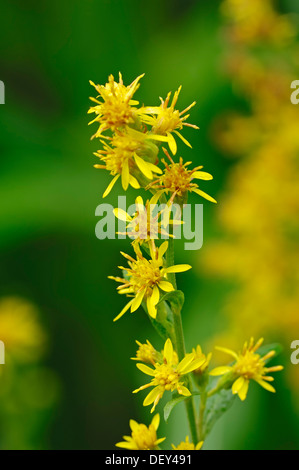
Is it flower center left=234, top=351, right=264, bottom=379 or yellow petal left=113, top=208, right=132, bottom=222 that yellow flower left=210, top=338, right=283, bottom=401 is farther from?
yellow petal left=113, top=208, right=132, bottom=222

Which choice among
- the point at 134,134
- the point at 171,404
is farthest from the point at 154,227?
the point at 171,404

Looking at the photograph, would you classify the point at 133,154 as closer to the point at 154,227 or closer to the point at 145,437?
the point at 154,227

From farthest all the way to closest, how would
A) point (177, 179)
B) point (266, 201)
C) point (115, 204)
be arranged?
point (115, 204) → point (266, 201) → point (177, 179)

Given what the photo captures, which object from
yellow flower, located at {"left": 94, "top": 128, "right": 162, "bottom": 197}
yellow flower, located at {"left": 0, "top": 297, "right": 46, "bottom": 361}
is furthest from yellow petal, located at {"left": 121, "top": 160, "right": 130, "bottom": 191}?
yellow flower, located at {"left": 0, "top": 297, "right": 46, "bottom": 361}

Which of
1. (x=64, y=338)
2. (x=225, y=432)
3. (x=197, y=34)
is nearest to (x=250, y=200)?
(x=225, y=432)

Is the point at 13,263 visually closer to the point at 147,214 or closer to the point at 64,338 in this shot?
the point at 64,338

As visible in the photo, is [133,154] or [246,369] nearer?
[133,154]
